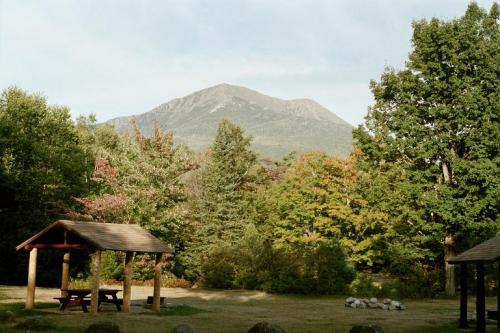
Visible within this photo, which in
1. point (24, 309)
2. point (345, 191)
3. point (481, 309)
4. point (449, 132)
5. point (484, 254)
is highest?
point (449, 132)

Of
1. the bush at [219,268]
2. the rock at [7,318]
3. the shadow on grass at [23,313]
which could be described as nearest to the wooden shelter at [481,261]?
the shadow on grass at [23,313]

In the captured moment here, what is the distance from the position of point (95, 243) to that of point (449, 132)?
76.3ft

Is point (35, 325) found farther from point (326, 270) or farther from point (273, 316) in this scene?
point (326, 270)

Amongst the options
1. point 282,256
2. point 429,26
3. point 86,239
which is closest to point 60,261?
point 282,256

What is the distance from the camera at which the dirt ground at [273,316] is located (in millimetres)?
17938

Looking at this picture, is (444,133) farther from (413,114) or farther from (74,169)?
(74,169)

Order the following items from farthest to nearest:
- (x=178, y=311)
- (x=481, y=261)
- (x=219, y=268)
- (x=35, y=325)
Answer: (x=219, y=268)
(x=178, y=311)
(x=481, y=261)
(x=35, y=325)

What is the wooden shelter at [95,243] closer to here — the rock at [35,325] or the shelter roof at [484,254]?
the rock at [35,325]

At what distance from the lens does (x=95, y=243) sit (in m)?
20.5

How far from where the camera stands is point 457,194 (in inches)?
1344

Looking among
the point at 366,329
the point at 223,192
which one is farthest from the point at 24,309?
the point at 223,192

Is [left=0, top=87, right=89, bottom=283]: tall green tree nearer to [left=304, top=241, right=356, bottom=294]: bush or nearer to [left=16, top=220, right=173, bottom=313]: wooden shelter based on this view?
[left=16, top=220, right=173, bottom=313]: wooden shelter

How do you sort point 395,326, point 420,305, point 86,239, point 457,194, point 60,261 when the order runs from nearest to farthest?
point 395,326 < point 86,239 < point 420,305 < point 457,194 < point 60,261

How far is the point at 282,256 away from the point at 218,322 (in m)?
17.6
